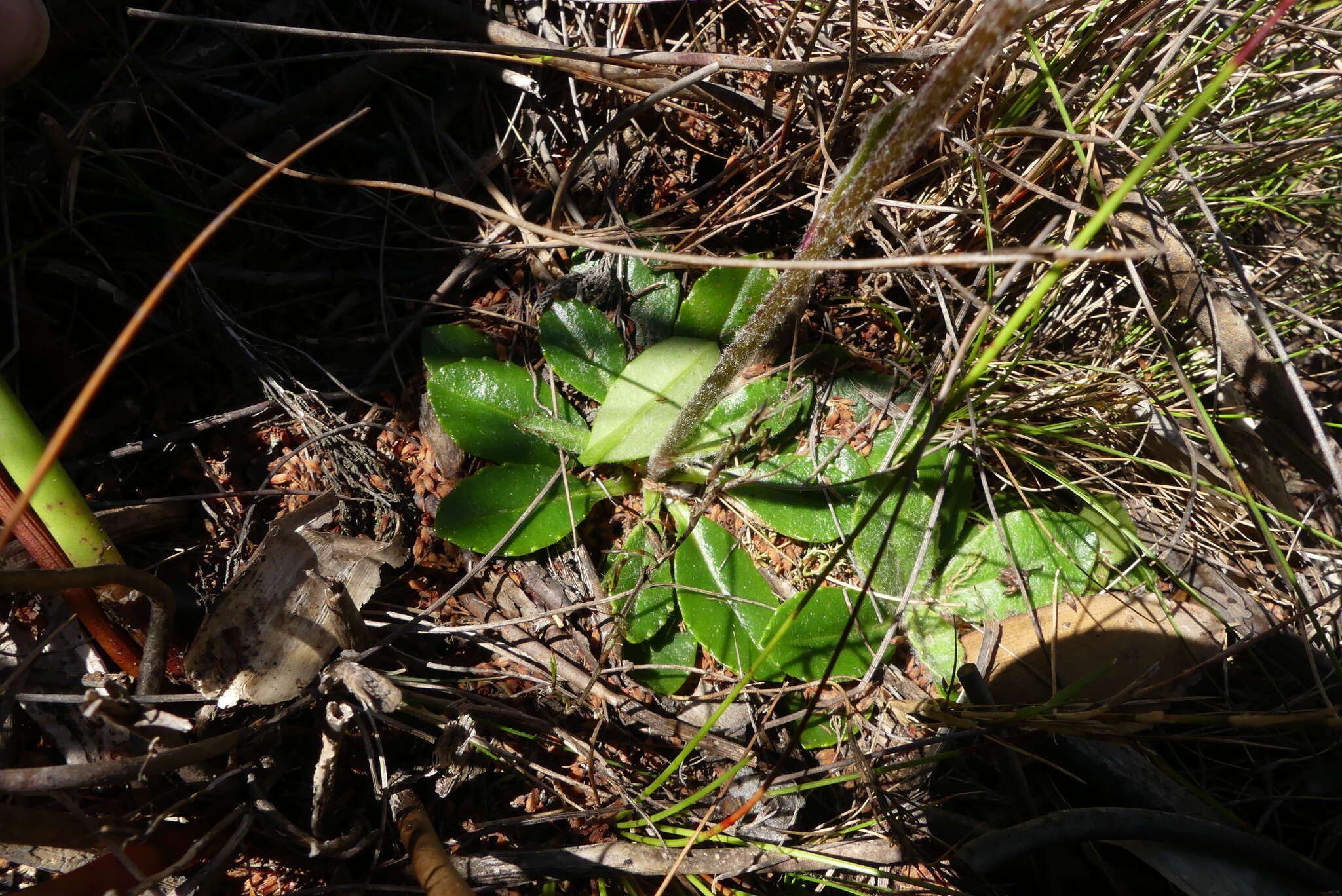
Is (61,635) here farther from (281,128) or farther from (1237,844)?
Result: (1237,844)

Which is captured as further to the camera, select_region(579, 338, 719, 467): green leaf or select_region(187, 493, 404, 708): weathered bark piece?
select_region(579, 338, 719, 467): green leaf

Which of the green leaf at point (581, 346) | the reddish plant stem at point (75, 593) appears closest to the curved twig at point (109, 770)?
the reddish plant stem at point (75, 593)

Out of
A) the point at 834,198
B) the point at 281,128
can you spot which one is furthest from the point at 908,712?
the point at 281,128

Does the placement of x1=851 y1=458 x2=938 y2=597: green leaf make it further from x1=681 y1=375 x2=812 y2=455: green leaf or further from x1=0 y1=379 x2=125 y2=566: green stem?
x1=0 y1=379 x2=125 y2=566: green stem

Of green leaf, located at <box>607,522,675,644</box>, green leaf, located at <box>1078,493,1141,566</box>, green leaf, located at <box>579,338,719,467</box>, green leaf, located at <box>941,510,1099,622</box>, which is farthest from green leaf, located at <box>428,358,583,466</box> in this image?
green leaf, located at <box>1078,493,1141,566</box>

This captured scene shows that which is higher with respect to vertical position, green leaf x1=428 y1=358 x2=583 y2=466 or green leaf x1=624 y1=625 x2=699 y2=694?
green leaf x1=428 y1=358 x2=583 y2=466

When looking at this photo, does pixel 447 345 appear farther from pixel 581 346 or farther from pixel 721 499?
pixel 721 499

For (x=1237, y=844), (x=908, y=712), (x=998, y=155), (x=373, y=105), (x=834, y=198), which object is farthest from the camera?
(x=373, y=105)
